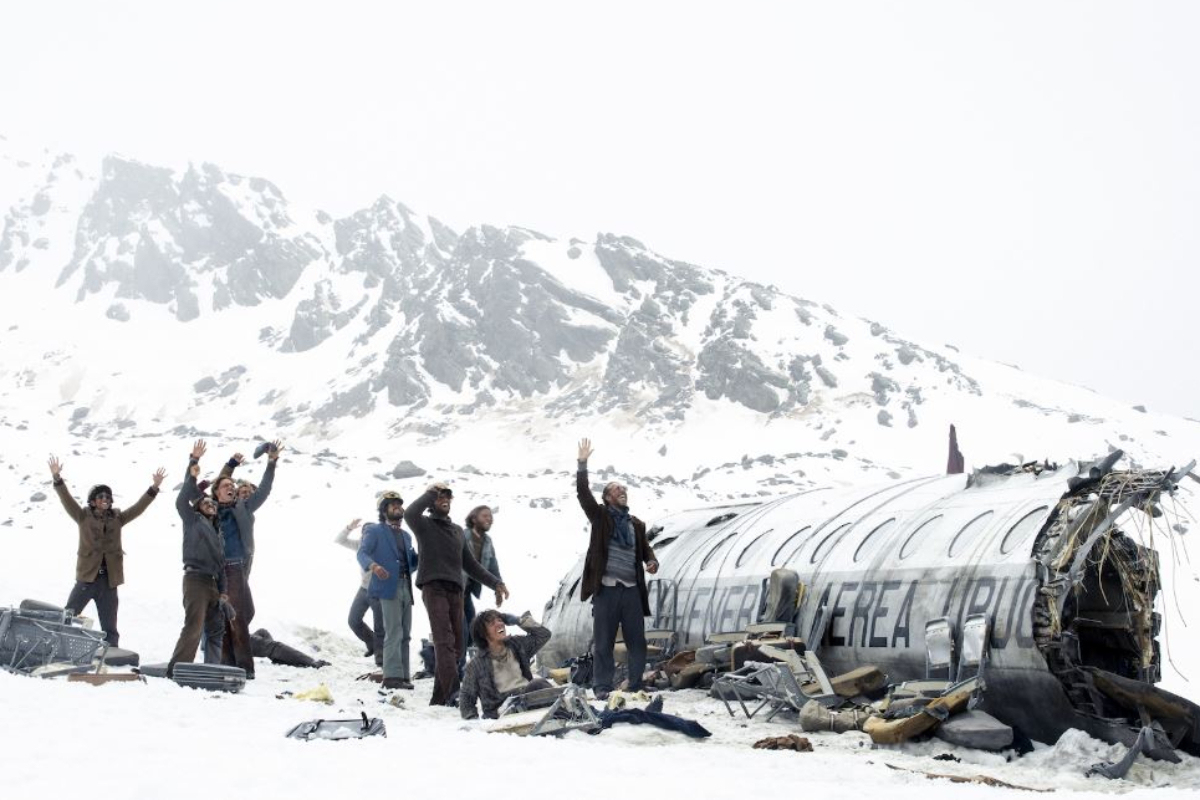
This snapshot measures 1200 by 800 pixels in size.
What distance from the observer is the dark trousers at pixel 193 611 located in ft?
38.8

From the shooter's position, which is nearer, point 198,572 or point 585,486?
point 198,572

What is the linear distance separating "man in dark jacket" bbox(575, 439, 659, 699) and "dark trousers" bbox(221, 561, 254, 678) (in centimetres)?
380

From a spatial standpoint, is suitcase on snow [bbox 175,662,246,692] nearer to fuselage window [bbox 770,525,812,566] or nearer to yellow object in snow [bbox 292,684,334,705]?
yellow object in snow [bbox 292,684,334,705]

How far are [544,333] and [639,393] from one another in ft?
58.1

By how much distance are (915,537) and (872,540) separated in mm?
688

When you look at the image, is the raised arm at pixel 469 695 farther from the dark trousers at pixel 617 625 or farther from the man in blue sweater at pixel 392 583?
the man in blue sweater at pixel 392 583

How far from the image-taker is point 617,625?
12.4 meters

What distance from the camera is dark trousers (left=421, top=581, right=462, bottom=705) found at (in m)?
11.8

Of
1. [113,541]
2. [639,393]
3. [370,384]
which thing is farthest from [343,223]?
[113,541]

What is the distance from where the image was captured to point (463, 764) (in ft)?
23.6

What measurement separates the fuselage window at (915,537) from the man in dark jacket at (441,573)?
3821mm

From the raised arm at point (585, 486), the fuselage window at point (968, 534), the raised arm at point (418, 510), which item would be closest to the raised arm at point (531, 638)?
the raised arm at point (585, 486)

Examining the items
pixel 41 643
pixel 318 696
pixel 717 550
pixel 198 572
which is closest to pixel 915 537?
pixel 717 550

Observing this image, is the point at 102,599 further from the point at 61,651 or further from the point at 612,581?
the point at 612,581
